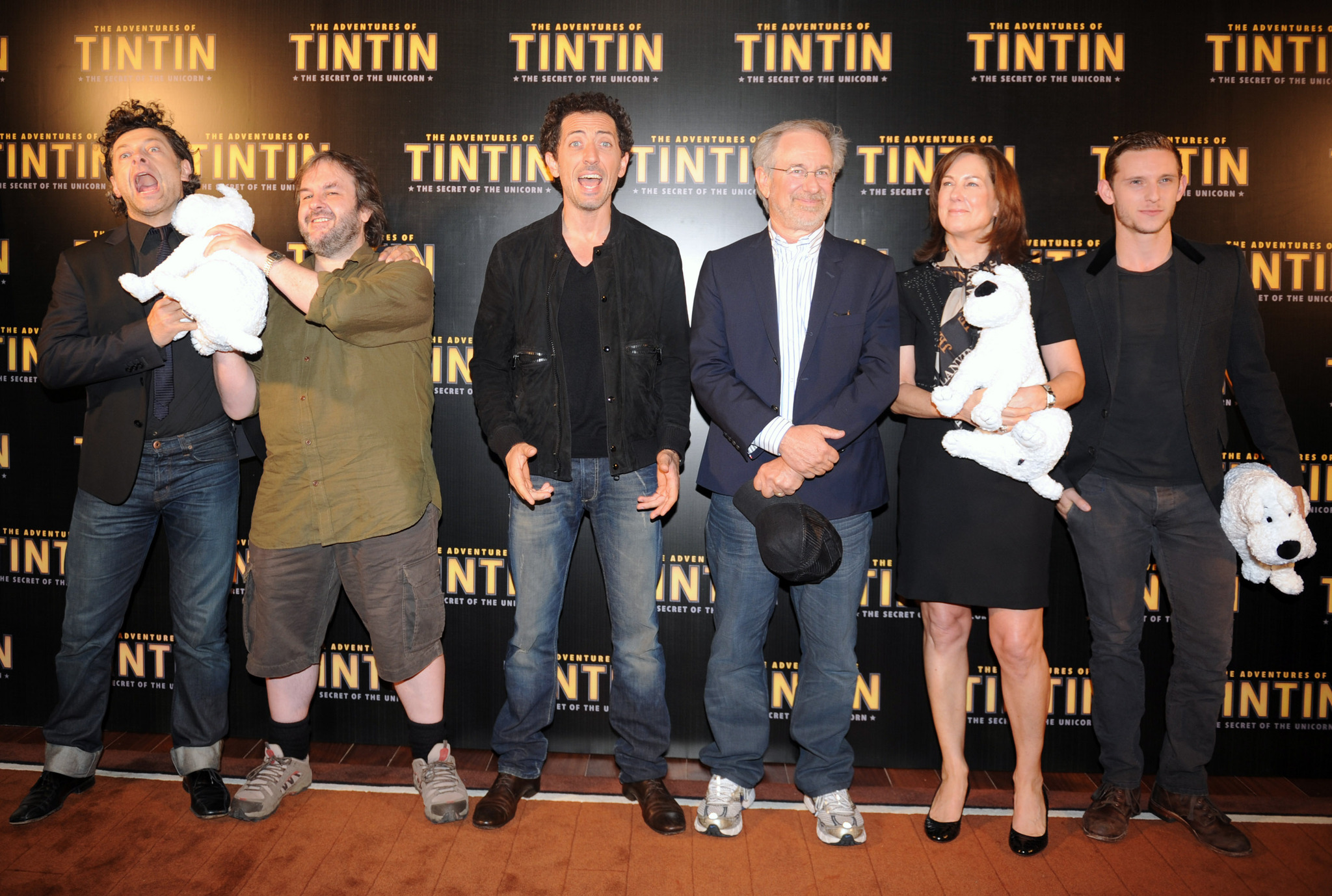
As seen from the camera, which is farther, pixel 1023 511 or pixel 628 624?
pixel 628 624

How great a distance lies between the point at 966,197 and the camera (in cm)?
226

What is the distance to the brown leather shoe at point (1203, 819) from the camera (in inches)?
94.5

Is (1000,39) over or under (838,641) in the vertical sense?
over

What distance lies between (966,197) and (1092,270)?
539 millimetres

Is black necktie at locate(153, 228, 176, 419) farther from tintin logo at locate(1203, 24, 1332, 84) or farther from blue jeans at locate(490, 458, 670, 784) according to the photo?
tintin logo at locate(1203, 24, 1332, 84)

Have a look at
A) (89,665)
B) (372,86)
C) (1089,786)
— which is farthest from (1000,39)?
(89,665)

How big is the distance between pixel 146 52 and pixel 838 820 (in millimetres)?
3599

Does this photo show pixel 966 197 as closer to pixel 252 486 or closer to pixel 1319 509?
pixel 1319 509

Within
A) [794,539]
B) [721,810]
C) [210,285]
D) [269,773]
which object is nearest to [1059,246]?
[794,539]

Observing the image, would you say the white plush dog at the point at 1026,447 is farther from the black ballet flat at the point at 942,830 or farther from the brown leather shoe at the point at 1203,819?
the brown leather shoe at the point at 1203,819

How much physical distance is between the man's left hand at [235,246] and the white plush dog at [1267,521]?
2.87 m

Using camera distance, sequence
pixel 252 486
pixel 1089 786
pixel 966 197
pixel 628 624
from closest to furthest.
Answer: pixel 966 197 → pixel 628 624 → pixel 1089 786 → pixel 252 486

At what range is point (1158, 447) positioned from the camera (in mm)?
2439

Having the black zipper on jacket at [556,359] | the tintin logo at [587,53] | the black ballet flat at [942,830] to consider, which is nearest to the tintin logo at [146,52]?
the tintin logo at [587,53]
